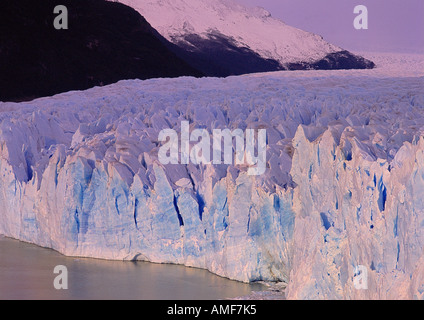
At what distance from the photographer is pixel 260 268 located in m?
8.47

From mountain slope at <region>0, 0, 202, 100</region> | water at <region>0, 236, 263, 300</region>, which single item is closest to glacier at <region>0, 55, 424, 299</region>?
water at <region>0, 236, 263, 300</region>

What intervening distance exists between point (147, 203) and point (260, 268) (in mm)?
1629

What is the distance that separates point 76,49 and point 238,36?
6099mm

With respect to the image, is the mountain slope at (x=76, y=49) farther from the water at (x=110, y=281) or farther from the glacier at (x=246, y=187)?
the water at (x=110, y=281)

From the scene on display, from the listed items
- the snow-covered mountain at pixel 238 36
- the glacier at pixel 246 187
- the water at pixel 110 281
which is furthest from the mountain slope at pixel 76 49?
the water at pixel 110 281

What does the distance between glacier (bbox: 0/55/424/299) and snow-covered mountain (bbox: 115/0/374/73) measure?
1073 centimetres

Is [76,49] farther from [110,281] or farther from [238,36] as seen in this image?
[110,281]

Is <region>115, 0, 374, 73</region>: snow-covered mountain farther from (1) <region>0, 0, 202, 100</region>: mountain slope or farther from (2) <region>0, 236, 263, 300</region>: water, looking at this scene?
(2) <region>0, 236, 263, 300</region>: water

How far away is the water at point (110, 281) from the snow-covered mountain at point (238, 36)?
15.7m

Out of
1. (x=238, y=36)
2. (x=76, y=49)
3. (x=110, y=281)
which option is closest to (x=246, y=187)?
(x=110, y=281)

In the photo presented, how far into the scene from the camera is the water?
8094 millimetres

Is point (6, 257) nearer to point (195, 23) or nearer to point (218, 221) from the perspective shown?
point (218, 221)
